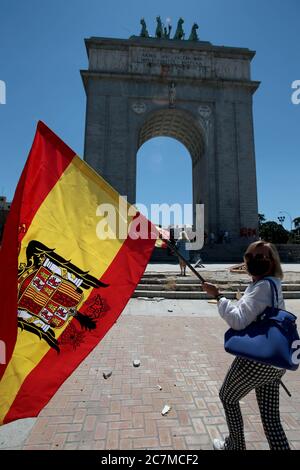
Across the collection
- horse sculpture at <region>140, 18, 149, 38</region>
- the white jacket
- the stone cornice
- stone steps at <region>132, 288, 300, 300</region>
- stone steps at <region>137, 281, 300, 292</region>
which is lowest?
stone steps at <region>132, 288, 300, 300</region>

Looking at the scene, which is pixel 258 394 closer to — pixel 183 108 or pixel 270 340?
pixel 270 340

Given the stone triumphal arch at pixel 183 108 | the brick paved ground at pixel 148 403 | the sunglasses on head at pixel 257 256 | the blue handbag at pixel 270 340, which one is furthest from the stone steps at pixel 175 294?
the stone triumphal arch at pixel 183 108

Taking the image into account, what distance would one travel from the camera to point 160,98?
95.8 ft

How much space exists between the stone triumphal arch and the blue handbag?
26.4 meters

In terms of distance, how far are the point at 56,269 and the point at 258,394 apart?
1914mm

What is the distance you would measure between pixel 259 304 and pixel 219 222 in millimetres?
27120

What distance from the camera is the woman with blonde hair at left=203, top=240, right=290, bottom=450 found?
2014 millimetres

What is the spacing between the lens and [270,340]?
6.05 ft

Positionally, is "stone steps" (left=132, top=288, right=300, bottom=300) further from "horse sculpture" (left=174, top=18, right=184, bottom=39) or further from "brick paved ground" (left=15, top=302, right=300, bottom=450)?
"horse sculpture" (left=174, top=18, right=184, bottom=39)

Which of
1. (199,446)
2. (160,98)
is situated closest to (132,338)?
(199,446)

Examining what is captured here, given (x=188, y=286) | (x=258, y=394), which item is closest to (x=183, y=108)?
(x=188, y=286)

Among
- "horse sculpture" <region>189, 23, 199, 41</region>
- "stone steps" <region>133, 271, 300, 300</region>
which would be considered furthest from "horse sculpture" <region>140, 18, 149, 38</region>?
"stone steps" <region>133, 271, 300, 300</region>

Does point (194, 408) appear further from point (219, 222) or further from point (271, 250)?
point (219, 222)

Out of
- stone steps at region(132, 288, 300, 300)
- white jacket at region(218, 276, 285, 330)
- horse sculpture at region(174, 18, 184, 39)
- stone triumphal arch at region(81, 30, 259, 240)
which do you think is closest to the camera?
white jacket at region(218, 276, 285, 330)
